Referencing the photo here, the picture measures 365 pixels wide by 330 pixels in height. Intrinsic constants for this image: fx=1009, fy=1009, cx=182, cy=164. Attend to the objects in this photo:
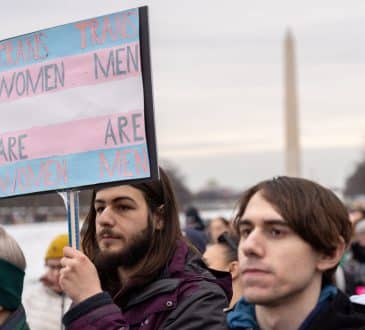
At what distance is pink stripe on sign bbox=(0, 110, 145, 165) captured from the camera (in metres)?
3.81

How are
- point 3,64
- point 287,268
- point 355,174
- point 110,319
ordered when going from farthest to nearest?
point 355,174, point 3,64, point 110,319, point 287,268

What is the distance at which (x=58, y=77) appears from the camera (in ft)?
13.3

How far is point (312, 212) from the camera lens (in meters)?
3.01

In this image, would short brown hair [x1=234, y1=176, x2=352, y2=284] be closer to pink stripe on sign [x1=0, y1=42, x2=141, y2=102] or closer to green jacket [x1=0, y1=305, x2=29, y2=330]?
pink stripe on sign [x1=0, y1=42, x2=141, y2=102]

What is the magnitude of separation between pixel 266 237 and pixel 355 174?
94.4 meters

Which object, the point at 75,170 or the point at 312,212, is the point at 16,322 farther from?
the point at 312,212

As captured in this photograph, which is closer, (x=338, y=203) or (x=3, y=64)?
(x=338, y=203)

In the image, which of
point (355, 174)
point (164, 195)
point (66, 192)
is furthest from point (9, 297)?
point (355, 174)

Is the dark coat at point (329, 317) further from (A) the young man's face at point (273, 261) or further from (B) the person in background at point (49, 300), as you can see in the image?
(B) the person in background at point (49, 300)

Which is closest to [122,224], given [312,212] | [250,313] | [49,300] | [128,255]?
[128,255]

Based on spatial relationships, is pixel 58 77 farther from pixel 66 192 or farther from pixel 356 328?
pixel 356 328

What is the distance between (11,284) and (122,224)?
522mm

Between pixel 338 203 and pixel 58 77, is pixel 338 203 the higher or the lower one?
the lower one

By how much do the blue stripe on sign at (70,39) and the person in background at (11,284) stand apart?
759 millimetres
